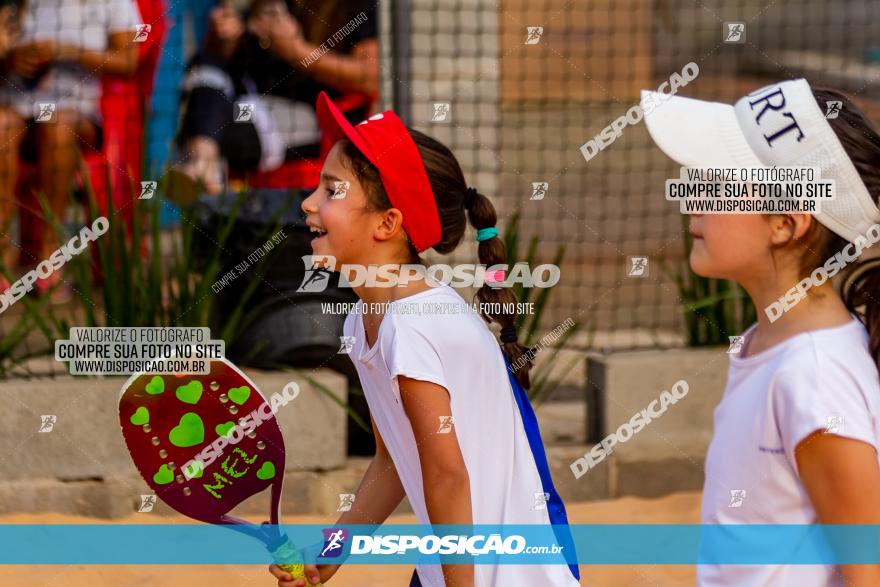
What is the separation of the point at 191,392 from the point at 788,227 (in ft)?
3.74

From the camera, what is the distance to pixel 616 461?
15.1 feet

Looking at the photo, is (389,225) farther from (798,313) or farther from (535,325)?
(535,325)

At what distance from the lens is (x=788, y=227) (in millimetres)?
1987

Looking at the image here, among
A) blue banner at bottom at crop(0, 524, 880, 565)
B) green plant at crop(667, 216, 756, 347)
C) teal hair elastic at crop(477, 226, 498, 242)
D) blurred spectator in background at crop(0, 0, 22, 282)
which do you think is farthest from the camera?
blurred spectator in background at crop(0, 0, 22, 282)

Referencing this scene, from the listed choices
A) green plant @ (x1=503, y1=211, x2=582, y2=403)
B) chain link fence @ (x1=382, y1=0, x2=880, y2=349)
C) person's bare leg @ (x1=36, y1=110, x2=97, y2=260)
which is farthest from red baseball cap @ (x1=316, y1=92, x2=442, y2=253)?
person's bare leg @ (x1=36, y1=110, x2=97, y2=260)

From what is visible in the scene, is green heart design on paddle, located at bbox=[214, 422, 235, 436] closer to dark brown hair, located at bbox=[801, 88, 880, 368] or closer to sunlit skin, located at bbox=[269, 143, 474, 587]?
sunlit skin, located at bbox=[269, 143, 474, 587]

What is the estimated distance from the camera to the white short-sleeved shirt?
6020 millimetres

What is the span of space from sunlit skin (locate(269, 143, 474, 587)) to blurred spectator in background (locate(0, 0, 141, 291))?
12.5ft

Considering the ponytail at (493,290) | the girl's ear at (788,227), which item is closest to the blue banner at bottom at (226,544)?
the ponytail at (493,290)

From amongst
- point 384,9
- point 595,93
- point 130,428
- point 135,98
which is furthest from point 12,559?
point 595,93

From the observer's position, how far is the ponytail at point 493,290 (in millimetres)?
2547

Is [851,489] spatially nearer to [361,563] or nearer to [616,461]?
[361,563]

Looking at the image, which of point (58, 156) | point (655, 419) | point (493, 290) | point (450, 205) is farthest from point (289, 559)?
point (58, 156)

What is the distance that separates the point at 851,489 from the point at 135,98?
5.34 m
